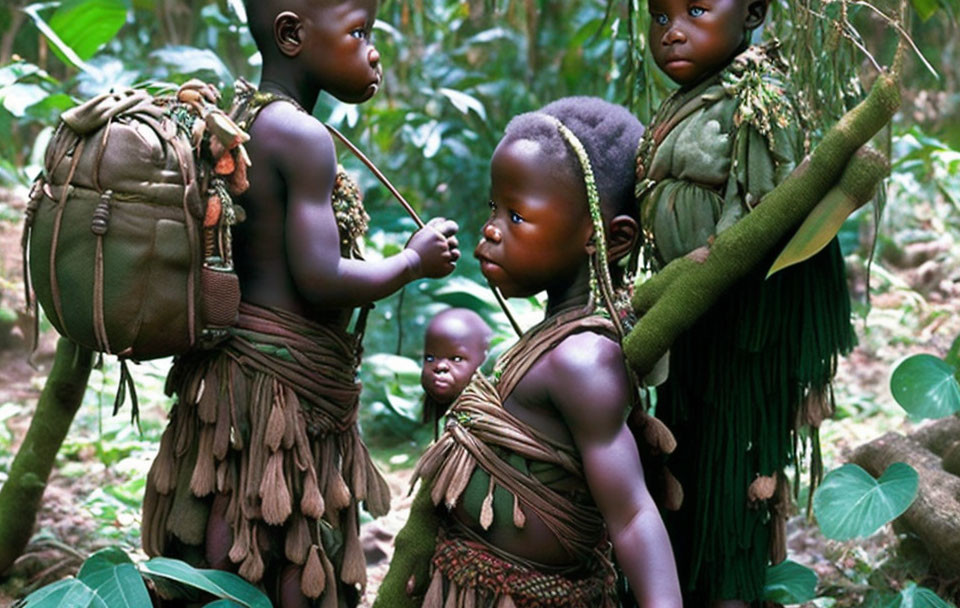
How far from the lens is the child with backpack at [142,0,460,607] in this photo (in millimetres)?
2307

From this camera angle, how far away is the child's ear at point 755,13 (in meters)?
2.29

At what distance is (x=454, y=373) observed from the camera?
9.90 feet

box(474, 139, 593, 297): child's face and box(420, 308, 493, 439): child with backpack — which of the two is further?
box(420, 308, 493, 439): child with backpack

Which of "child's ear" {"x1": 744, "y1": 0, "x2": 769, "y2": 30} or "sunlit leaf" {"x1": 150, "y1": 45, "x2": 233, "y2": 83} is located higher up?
"sunlit leaf" {"x1": 150, "y1": 45, "x2": 233, "y2": 83}

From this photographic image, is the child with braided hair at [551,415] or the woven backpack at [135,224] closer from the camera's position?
the child with braided hair at [551,415]

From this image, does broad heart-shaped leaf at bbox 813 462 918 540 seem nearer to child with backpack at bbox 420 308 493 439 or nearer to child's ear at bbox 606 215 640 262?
child's ear at bbox 606 215 640 262

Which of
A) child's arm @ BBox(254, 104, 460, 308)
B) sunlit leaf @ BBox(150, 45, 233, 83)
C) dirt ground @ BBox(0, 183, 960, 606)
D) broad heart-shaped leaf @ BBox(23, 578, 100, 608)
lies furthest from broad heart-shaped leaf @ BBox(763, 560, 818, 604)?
sunlit leaf @ BBox(150, 45, 233, 83)

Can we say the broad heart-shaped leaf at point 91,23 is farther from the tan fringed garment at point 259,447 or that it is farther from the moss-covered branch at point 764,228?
the moss-covered branch at point 764,228

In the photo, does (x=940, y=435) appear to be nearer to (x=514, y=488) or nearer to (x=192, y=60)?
(x=514, y=488)

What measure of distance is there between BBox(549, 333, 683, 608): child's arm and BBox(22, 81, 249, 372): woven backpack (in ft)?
2.49

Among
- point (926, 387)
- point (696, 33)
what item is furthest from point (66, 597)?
point (926, 387)

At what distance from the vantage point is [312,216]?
2.29m

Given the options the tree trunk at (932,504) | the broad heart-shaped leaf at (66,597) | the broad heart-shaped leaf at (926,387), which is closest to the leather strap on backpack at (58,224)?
the broad heart-shaped leaf at (66,597)

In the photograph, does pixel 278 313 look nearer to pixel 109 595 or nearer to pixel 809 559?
pixel 109 595
